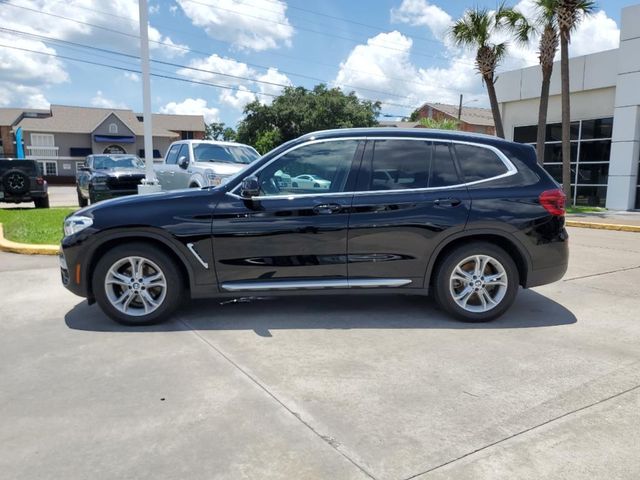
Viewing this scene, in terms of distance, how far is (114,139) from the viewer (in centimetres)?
5944

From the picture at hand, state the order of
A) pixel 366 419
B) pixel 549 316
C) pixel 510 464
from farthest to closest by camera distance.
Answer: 1. pixel 549 316
2. pixel 366 419
3. pixel 510 464

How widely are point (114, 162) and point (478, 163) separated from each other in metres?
13.1

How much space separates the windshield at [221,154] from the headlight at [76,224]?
6.56 meters

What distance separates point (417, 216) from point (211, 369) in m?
2.34

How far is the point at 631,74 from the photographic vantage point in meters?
19.1

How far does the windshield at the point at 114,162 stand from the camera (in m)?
15.4

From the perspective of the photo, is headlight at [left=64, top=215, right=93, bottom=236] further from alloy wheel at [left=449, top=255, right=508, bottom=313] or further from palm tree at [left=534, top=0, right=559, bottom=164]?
palm tree at [left=534, top=0, right=559, bottom=164]

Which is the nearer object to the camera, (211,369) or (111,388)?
(111,388)

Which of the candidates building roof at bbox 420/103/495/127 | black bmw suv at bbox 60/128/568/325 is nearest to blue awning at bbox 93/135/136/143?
building roof at bbox 420/103/495/127

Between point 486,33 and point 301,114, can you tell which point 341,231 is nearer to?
point 486,33

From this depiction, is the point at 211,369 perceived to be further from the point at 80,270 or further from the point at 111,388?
the point at 80,270

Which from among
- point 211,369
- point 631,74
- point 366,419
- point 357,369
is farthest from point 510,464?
point 631,74

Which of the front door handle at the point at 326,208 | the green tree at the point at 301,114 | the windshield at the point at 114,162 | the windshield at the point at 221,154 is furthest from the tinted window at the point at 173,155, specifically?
the green tree at the point at 301,114

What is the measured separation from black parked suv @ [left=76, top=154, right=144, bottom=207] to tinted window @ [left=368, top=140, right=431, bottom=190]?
32.0 feet
